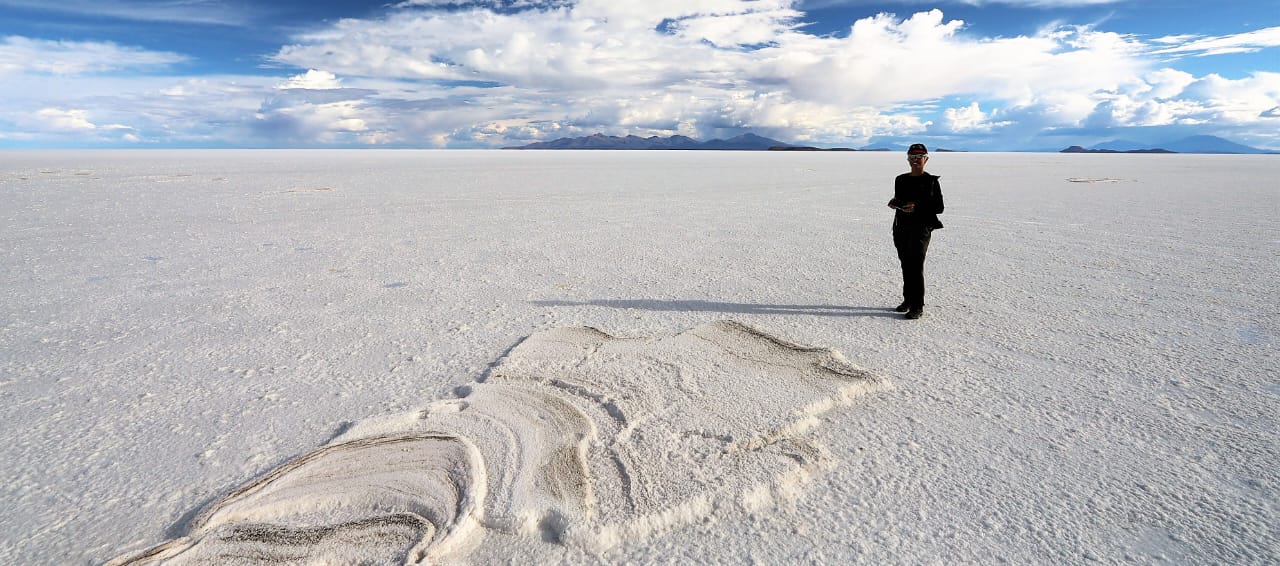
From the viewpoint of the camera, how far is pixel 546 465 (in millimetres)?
2643

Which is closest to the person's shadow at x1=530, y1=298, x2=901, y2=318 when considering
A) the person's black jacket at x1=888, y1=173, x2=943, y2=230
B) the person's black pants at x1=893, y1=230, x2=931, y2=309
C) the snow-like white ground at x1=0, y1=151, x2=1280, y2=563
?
the snow-like white ground at x1=0, y1=151, x2=1280, y2=563

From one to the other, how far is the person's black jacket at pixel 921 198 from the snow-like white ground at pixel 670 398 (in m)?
0.71

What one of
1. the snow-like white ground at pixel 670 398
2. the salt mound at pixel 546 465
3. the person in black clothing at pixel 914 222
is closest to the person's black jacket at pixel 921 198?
the person in black clothing at pixel 914 222

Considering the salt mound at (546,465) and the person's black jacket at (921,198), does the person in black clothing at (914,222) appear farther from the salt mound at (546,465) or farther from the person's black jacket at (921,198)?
the salt mound at (546,465)

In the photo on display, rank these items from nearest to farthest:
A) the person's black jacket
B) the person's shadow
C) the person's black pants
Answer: the person's black jacket → the person's black pants → the person's shadow

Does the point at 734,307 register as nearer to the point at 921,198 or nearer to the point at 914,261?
the point at 914,261

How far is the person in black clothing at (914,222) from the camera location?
457 centimetres

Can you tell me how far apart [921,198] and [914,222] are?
7.2 inches

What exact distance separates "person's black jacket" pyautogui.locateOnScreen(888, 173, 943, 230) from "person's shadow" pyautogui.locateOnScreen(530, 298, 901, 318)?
0.72 meters

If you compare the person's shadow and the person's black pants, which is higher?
the person's black pants

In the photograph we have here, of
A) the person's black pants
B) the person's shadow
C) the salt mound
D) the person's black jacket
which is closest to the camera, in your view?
the salt mound

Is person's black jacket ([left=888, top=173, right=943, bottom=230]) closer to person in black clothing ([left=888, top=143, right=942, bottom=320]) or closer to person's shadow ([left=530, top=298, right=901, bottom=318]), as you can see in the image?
person in black clothing ([left=888, top=143, right=942, bottom=320])

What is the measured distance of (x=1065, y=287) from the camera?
5602mm

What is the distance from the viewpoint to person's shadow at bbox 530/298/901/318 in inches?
194
